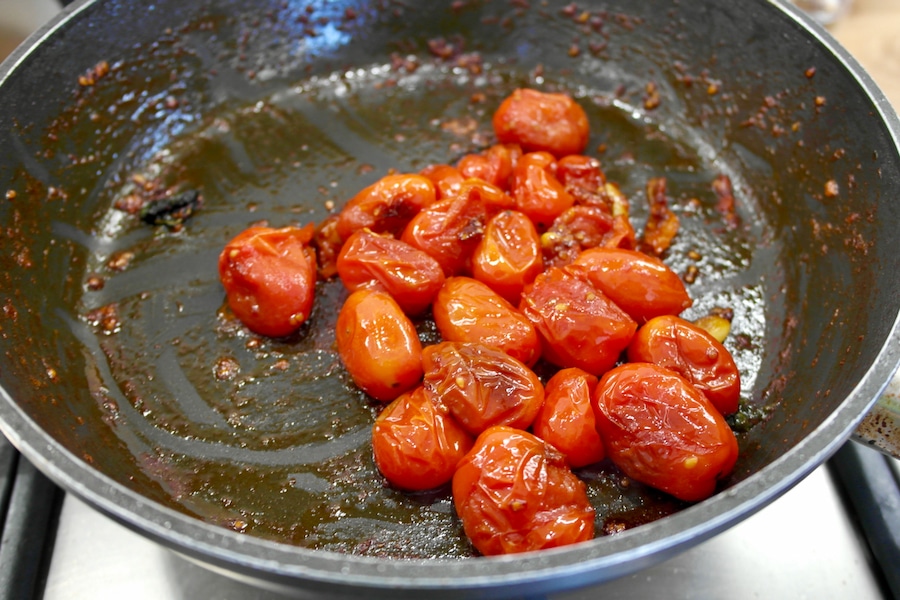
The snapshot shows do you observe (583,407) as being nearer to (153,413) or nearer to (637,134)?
(153,413)

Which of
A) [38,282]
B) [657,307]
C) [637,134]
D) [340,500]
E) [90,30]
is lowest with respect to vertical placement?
[340,500]

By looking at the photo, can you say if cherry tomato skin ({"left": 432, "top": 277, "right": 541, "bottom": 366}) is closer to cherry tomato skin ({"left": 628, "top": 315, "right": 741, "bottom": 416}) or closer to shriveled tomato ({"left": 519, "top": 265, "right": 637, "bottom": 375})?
shriveled tomato ({"left": 519, "top": 265, "right": 637, "bottom": 375})

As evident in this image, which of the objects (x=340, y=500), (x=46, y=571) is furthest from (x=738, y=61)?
(x=46, y=571)

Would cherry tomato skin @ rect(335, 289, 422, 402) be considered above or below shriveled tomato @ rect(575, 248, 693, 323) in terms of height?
below

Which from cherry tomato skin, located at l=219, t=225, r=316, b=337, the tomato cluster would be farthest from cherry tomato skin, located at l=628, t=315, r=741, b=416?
cherry tomato skin, located at l=219, t=225, r=316, b=337

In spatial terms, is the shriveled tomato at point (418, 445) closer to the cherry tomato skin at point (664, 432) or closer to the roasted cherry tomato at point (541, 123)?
the cherry tomato skin at point (664, 432)

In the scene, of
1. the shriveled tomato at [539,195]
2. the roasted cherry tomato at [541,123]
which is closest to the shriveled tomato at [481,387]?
the shriveled tomato at [539,195]

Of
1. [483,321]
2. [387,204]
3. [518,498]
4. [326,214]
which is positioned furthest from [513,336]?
[326,214]
